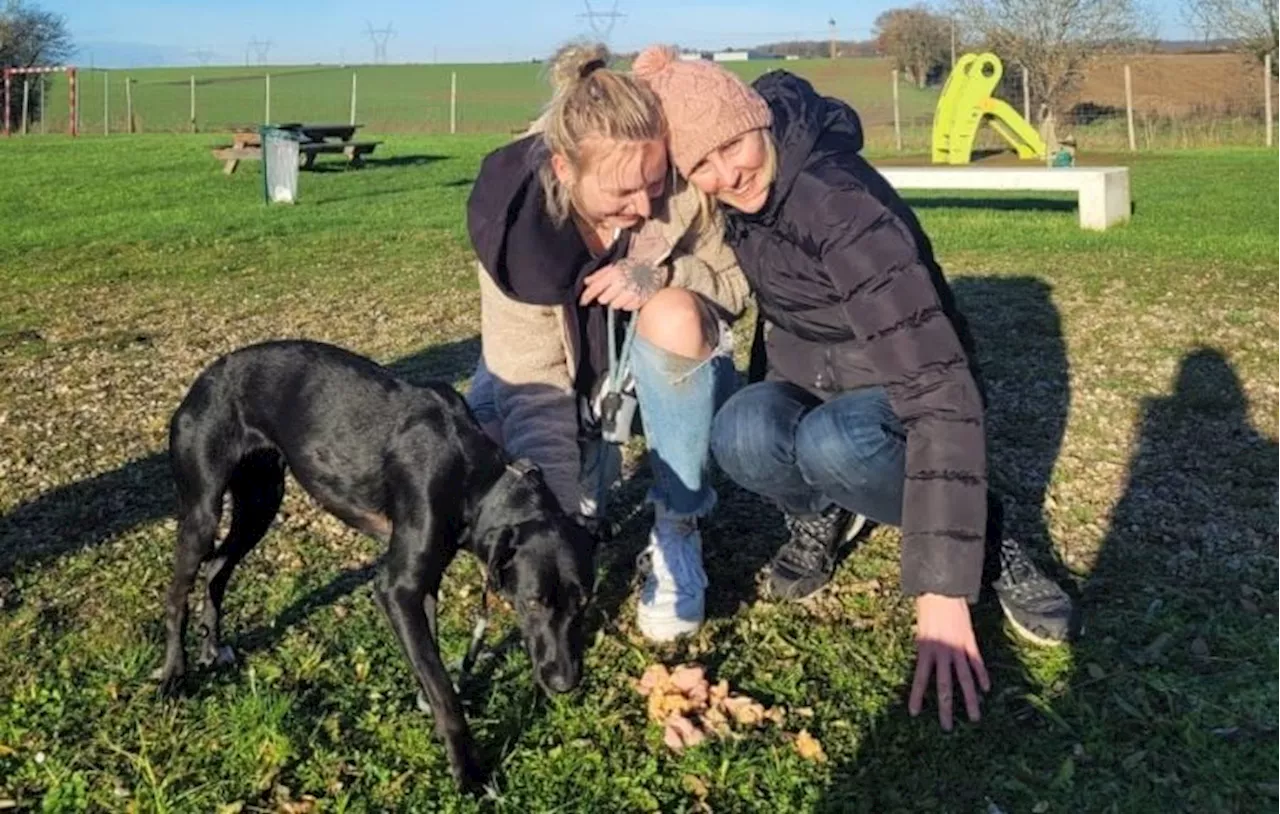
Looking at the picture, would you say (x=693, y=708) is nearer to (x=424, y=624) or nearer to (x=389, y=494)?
(x=424, y=624)

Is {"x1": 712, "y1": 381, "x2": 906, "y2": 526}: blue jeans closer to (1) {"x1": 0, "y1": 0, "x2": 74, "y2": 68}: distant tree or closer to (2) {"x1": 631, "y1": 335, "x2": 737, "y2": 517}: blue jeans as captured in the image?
(2) {"x1": 631, "y1": 335, "x2": 737, "y2": 517}: blue jeans

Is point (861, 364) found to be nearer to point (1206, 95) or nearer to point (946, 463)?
point (946, 463)

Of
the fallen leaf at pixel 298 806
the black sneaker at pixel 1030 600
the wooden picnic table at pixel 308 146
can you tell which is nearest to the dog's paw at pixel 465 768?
the fallen leaf at pixel 298 806

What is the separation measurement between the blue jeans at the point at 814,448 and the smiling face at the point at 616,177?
2.52ft

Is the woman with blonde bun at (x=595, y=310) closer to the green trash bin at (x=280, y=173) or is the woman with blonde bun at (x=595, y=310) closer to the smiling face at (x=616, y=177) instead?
the smiling face at (x=616, y=177)

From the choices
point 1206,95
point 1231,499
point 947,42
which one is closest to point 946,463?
point 1231,499

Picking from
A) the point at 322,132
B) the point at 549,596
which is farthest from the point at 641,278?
the point at 322,132

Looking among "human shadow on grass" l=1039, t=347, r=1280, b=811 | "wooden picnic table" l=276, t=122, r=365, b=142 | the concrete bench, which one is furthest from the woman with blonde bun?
"wooden picnic table" l=276, t=122, r=365, b=142

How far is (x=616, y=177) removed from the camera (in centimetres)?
346

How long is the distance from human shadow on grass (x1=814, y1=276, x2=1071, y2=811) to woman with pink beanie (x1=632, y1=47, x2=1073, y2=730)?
11cm

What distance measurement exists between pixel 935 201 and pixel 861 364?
50.4 feet

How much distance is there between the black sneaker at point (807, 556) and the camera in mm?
4410

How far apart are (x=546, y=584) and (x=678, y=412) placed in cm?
94

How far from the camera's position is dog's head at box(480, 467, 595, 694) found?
10.9ft
